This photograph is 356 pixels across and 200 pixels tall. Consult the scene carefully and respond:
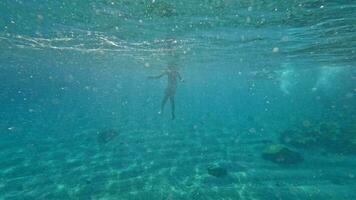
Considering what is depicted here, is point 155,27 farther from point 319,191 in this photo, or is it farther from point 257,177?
point 319,191

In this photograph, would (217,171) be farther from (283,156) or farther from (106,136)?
(106,136)

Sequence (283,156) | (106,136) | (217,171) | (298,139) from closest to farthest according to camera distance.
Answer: (217,171) → (283,156) → (298,139) → (106,136)

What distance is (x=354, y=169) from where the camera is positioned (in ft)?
49.6

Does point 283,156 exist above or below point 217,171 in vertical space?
above

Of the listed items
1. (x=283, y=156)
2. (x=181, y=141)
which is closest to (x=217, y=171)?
(x=283, y=156)

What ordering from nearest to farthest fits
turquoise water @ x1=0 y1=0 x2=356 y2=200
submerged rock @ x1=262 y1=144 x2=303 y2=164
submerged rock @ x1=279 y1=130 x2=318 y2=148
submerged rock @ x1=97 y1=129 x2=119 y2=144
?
turquoise water @ x1=0 y1=0 x2=356 y2=200 < submerged rock @ x1=262 y1=144 x2=303 y2=164 < submerged rock @ x1=279 y1=130 x2=318 y2=148 < submerged rock @ x1=97 y1=129 x2=119 y2=144

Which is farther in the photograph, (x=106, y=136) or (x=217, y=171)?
(x=106, y=136)

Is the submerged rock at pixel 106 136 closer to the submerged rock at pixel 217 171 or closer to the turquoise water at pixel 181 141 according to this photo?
the turquoise water at pixel 181 141

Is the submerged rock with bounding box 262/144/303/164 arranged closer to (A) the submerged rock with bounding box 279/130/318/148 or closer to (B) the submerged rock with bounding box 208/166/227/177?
(A) the submerged rock with bounding box 279/130/318/148

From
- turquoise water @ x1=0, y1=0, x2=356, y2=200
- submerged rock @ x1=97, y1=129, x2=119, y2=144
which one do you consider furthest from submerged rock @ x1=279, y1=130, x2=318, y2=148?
submerged rock @ x1=97, y1=129, x2=119, y2=144

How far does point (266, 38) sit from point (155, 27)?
A: 27.0 ft

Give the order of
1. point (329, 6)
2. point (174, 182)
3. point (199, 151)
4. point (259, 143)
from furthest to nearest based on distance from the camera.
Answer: point (259, 143) < point (199, 151) < point (174, 182) < point (329, 6)

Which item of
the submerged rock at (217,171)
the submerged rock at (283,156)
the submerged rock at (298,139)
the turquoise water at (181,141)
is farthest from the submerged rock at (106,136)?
the submerged rock at (298,139)

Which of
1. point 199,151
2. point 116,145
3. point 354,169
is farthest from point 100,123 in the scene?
point 354,169
